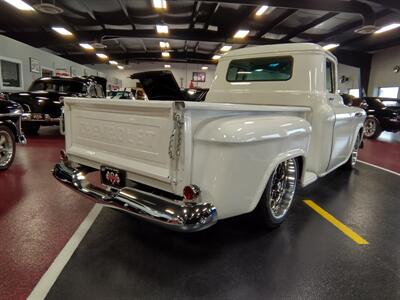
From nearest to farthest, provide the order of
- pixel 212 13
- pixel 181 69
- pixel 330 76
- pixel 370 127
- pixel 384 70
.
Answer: pixel 330 76 < pixel 370 127 < pixel 212 13 < pixel 384 70 < pixel 181 69

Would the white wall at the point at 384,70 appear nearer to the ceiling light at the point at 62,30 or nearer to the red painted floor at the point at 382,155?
the red painted floor at the point at 382,155

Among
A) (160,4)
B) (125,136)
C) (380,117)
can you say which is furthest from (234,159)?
(380,117)

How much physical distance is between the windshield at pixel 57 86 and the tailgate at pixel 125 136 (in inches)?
258

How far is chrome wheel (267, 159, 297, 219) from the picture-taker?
2893 millimetres

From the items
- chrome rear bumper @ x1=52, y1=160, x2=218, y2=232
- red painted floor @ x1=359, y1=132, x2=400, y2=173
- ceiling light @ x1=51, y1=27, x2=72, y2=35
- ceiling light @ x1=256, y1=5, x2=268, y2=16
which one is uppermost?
ceiling light @ x1=256, y1=5, x2=268, y2=16

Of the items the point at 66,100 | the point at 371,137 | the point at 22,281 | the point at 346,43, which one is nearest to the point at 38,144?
the point at 66,100

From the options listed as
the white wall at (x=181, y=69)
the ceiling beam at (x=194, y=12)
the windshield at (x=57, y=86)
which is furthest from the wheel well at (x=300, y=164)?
the white wall at (x=181, y=69)

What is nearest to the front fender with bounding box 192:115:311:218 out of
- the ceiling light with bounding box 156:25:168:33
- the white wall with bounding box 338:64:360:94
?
the ceiling light with bounding box 156:25:168:33

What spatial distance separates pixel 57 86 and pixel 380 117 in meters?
11.0

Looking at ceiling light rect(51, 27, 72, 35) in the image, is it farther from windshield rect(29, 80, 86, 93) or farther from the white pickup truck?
the white pickup truck

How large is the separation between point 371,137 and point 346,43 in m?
7.34

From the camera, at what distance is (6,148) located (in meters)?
4.83

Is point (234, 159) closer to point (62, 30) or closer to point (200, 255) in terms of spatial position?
point (200, 255)

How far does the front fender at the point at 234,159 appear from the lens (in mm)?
1883
